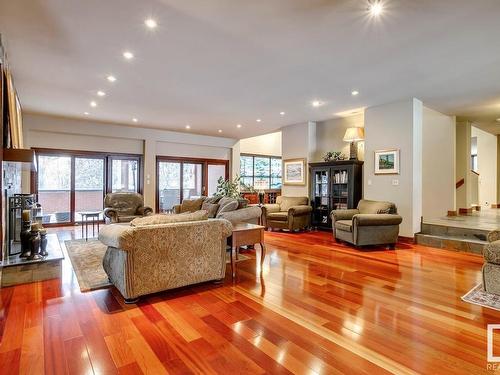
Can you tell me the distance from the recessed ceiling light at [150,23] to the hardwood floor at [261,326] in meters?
2.82

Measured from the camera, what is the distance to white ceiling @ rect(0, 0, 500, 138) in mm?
2727

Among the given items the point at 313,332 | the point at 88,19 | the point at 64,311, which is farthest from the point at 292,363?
the point at 88,19

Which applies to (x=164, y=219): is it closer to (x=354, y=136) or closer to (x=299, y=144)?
(x=354, y=136)

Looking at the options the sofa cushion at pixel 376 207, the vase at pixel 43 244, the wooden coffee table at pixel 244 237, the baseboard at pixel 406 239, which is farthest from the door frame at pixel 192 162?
the baseboard at pixel 406 239

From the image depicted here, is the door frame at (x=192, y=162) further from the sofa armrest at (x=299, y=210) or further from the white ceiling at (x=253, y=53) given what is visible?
the sofa armrest at (x=299, y=210)

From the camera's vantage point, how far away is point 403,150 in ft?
18.7

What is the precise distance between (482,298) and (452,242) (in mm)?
2507

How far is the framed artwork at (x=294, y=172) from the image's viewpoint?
7.81 meters

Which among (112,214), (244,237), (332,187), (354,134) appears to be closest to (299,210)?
(332,187)

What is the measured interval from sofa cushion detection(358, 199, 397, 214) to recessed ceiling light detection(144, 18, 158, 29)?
4.72 m

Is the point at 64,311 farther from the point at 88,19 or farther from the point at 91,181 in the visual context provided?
the point at 91,181

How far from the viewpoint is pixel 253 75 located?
439cm

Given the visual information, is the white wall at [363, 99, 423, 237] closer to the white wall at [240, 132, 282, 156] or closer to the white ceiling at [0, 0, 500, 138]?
the white ceiling at [0, 0, 500, 138]

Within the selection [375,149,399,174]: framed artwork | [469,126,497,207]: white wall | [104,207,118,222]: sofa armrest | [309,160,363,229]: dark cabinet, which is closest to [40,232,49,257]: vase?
[104,207,118,222]: sofa armrest
